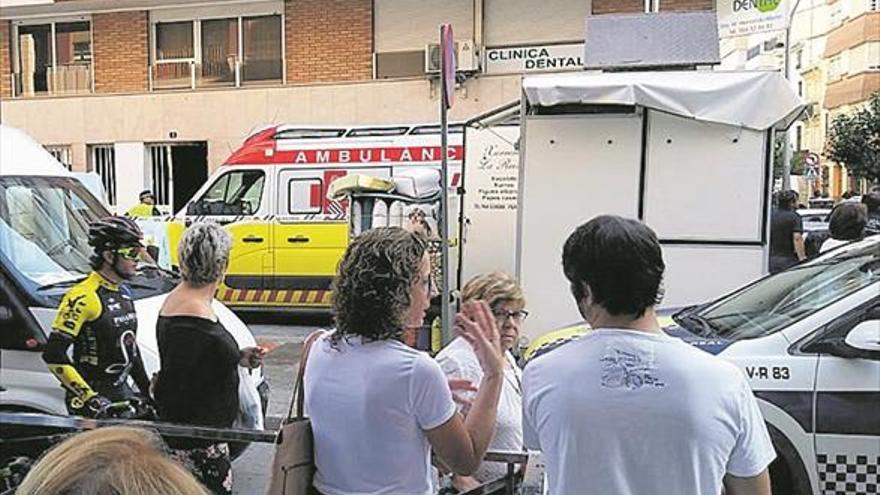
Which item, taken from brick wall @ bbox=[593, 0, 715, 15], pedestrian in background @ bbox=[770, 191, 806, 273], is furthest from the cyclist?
brick wall @ bbox=[593, 0, 715, 15]

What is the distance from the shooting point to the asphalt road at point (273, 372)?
17.1 feet

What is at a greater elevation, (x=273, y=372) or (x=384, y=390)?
(x=384, y=390)

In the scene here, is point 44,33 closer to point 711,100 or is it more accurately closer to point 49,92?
point 49,92

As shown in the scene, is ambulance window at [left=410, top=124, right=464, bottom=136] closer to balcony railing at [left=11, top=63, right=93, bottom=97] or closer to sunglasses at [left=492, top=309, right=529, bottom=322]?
sunglasses at [left=492, top=309, right=529, bottom=322]

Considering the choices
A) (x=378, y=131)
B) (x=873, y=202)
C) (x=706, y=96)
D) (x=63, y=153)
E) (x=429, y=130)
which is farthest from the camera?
(x=63, y=153)

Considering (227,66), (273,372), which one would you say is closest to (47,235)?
(273,372)

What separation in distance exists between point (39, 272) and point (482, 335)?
11.0ft

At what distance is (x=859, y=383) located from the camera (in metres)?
3.66

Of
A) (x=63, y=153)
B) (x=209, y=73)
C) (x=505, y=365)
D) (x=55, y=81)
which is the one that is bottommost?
(x=505, y=365)

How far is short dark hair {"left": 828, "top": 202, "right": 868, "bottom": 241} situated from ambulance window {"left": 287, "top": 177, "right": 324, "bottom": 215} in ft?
22.0

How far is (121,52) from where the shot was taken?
1845 centimetres

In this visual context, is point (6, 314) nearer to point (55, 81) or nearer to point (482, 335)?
point (482, 335)

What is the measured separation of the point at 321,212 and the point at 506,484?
889 cm

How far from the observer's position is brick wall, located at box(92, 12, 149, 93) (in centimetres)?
1834
